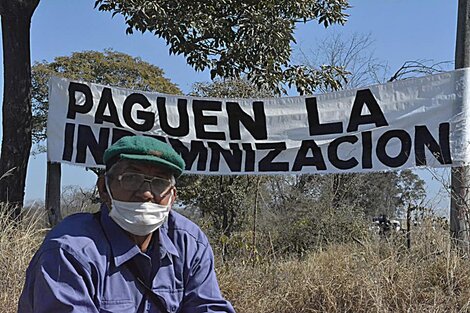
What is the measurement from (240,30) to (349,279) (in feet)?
11.3

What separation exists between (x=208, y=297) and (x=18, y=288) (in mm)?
3470

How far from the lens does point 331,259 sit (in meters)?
5.93

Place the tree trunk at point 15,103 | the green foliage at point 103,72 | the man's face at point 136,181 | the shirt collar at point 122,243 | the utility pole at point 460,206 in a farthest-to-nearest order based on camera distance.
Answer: the green foliage at point 103,72 < the tree trunk at point 15,103 < the utility pole at point 460,206 < the man's face at point 136,181 < the shirt collar at point 122,243

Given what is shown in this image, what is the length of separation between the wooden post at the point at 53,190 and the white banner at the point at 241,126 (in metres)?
0.44

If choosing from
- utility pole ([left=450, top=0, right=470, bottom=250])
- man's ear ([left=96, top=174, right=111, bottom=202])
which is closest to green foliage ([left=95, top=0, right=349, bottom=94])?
utility pole ([left=450, top=0, right=470, bottom=250])

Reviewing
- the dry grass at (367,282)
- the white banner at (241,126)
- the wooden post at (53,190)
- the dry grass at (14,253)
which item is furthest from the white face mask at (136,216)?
the wooden post at (53,190)

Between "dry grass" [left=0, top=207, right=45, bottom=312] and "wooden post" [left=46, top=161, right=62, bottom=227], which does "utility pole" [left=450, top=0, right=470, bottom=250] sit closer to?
"dry grass" [left=0, top=207, right=45, bottom=312]

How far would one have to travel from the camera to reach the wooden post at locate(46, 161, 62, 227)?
23.1 feet

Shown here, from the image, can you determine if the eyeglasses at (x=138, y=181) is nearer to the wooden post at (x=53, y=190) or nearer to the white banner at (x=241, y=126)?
the white banner at (x=241, y=126)

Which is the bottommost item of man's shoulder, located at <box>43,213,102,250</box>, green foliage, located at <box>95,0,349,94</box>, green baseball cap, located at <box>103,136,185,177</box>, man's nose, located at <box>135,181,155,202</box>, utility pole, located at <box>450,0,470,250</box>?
utility pole, located at <box>450,0,470,250</box>

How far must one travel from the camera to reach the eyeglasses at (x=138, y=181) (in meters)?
2.46

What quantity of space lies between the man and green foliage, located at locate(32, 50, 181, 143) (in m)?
12.9

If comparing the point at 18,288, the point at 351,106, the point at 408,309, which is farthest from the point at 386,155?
the point at 18,288

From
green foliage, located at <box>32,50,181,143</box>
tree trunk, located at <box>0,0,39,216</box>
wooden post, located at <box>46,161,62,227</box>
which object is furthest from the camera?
green foliage, located at <box>32,50,181,143</box>
